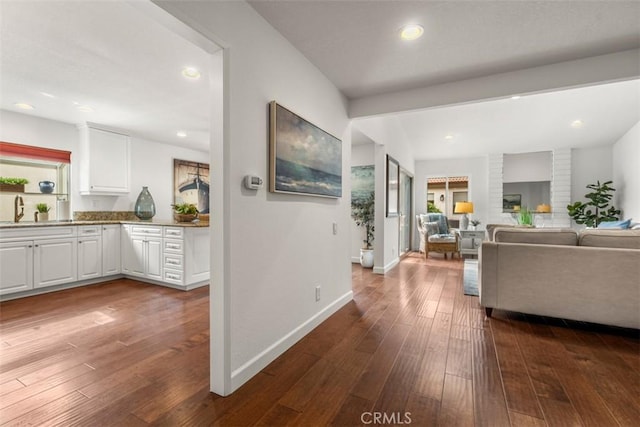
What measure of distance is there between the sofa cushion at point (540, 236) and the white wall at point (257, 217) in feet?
5.98

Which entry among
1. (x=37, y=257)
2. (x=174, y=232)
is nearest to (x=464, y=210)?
(x=174, y=232)

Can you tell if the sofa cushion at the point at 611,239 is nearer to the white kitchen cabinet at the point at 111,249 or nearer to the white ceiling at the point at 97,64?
the white ceiling at the point at 97,64

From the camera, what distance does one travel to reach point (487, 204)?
755cm

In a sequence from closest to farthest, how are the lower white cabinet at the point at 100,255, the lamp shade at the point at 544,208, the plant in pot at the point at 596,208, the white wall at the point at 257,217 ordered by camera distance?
the white wall at the point at 257,217 < the lower white cabinet at the point at 100,255 < the plant in pot at the point at 596,208 < the lamp shade at the point at 544,208

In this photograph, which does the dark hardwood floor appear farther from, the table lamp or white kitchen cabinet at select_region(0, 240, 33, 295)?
the table lamp

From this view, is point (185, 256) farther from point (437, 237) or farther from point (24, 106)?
point (437, 237)

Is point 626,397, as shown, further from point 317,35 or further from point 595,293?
point 317,35

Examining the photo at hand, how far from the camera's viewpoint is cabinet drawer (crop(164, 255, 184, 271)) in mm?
3799

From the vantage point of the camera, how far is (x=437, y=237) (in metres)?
6.45

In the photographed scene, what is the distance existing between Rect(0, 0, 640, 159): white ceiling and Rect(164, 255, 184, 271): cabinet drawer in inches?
75.7

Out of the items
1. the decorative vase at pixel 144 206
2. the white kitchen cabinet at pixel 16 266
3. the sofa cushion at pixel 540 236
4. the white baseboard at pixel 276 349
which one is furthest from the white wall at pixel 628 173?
the white kitchen cabinet at pixel 16 266

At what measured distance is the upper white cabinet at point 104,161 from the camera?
432 centimetres

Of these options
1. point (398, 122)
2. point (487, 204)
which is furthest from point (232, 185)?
point (487, 204)

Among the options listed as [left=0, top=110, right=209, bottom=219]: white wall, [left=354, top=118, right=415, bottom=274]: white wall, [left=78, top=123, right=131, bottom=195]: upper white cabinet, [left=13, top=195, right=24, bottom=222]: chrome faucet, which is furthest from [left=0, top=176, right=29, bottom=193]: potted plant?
[left=354, top=118, right=415, bottom=274]: white wall
